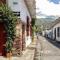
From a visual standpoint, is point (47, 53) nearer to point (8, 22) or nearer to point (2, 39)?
point (2, 39)

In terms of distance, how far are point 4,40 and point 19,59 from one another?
6.28 ft

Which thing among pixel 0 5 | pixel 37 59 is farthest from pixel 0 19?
pixel 37 59

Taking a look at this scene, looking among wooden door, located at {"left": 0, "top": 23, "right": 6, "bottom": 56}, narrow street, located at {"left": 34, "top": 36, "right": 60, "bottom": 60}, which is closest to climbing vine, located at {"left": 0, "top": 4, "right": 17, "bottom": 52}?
wooden door, located at {"left": 0, "top": 23, "right": 6, "bottom": 56}

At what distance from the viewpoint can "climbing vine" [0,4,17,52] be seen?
53.6ft

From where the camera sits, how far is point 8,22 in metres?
16.6

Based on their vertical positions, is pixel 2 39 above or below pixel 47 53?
above

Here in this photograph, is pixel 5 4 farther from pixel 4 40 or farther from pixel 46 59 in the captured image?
pixel 46 59

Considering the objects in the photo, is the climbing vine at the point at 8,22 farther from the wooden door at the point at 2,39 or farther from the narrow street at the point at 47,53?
the narrow street at the point at 47,53

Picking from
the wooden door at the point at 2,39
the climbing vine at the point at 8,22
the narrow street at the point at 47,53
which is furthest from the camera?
the narrow street at the point at 47,53

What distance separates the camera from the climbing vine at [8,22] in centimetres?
1634

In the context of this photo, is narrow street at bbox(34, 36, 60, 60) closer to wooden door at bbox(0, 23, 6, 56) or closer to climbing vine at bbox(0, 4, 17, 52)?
wooden door at bbox(0, 23, 6, 56)

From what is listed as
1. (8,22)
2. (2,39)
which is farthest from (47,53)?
(8,22)

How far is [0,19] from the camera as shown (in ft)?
56.2

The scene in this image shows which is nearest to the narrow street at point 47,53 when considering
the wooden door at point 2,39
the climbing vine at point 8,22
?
the wooden door at point 2,39
